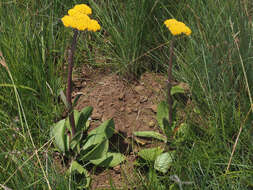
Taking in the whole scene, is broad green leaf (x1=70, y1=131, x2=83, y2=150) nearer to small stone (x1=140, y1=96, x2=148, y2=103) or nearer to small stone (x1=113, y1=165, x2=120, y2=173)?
small stone (x1=113, y1=165, x2=120, y2=173)

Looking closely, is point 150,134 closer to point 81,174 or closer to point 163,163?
point 163,163

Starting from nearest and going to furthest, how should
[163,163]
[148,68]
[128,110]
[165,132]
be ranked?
[163,163], [165,132], [128,110], [148,68]

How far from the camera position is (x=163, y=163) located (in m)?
1.56

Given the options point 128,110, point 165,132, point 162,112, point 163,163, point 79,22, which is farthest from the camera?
point 128,110

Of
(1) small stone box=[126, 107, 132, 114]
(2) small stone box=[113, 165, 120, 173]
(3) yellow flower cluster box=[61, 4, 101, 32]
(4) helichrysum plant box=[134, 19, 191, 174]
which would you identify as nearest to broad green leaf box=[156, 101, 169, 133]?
(4) helichrysum plant box=[134, 19, 191, 174]

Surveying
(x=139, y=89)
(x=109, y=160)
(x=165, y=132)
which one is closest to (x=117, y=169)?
(x=109, y=160)

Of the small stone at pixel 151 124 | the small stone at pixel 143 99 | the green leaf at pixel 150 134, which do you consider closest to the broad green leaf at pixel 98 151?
the green leaf at pixel 150 134

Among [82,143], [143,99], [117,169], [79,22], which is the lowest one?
[117,169]

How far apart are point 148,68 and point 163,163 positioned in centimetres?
77

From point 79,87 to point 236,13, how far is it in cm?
107

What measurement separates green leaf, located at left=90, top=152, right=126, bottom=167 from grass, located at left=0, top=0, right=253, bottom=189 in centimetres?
16

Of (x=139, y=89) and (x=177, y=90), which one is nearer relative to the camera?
(x=177, y=90)

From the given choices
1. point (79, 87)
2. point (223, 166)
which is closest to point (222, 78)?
point (223, 166)

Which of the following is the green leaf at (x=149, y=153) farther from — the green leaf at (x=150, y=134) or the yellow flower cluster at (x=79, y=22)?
the yellow flower cluster at (x=79, y=22)
